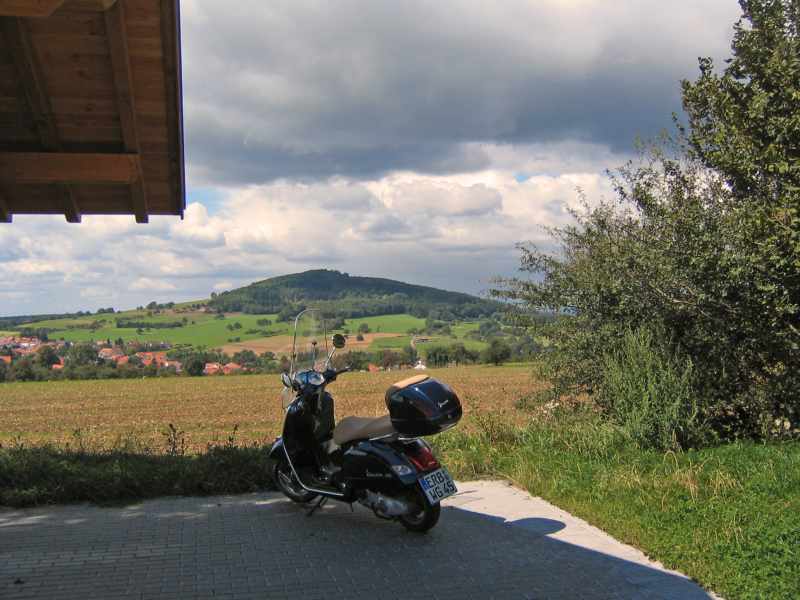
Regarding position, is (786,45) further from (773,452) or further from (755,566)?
(755,566)

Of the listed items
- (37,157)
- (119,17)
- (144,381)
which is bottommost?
(144,381)

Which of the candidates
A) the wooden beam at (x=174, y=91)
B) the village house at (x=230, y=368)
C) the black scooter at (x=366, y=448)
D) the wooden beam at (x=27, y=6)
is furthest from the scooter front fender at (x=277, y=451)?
the village house at (x=230, y=368)

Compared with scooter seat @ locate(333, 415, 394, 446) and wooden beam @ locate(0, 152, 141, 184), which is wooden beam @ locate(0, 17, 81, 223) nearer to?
wooden beam @ locate(0, 152, 141, 184)

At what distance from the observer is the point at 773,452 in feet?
27.8

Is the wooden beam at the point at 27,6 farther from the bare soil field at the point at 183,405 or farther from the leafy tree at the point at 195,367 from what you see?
the leafy tree at the point at 195,367

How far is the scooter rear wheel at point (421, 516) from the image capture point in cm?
602

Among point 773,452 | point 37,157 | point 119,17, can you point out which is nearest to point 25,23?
point 119,17

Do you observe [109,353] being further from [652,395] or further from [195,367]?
[652,395]

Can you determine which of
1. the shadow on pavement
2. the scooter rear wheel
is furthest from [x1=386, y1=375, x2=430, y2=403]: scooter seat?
the shadow on pavement

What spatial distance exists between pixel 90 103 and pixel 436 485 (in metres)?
5.44

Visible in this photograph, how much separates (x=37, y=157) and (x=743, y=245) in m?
8.05

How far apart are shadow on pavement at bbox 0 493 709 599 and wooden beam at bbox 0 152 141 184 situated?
11.6ft

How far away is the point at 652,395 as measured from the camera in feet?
29.9

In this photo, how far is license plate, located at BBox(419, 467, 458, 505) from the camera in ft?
19.6
